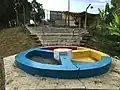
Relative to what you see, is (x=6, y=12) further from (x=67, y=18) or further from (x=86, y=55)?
(x=86, y=55)

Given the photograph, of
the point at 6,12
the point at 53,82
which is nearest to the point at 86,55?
the point at 53,82

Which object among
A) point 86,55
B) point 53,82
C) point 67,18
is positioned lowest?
point 53,82

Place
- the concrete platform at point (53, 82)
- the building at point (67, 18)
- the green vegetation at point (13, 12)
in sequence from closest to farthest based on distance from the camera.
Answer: the concrete platform at point (53, 82), the building at point (67, 18), the green vegetation at point (13, 12)

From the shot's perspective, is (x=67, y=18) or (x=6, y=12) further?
(x=67, y=18)

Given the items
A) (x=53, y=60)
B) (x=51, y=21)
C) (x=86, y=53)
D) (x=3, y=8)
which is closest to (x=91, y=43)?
(x=86, y=53)

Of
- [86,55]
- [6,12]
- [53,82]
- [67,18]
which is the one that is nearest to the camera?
[53,82]

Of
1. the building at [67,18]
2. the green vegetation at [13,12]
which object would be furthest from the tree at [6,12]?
the building at [67,18]

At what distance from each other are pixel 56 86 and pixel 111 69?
1516 mm

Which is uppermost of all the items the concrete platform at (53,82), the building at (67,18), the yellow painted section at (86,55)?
the building at (67,18)

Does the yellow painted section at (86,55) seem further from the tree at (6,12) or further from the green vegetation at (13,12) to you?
the tree at (6,12)

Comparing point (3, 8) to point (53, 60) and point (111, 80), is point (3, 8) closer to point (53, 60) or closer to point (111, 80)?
point (53, 60)

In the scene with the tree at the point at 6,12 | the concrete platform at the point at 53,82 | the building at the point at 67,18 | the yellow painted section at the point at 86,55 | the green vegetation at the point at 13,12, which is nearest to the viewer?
the concrete platform at the point at 53,82

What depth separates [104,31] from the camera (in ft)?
25.7

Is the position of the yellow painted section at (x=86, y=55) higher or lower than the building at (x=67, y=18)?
lower
